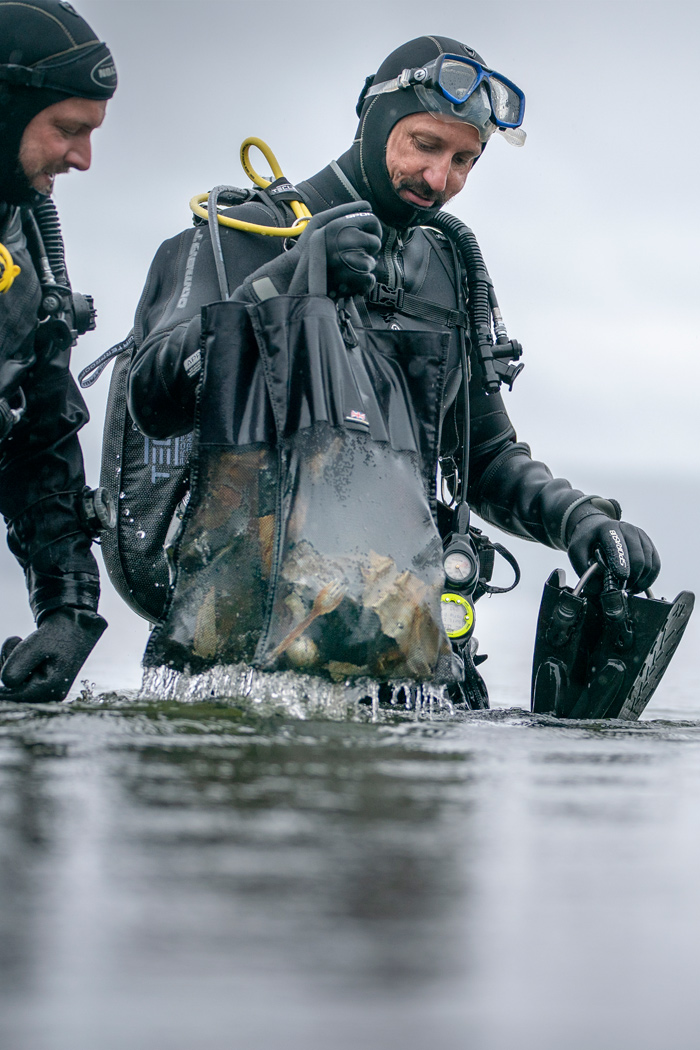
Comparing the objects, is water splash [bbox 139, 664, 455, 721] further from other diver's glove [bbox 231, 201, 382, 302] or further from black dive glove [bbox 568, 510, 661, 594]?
other diver's glove [bbox 231, 201, 382, 302]

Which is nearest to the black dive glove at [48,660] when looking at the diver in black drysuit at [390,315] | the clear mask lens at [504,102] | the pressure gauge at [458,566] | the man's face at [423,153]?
the diver in black drysuit at [390,315]

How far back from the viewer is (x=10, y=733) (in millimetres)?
1526

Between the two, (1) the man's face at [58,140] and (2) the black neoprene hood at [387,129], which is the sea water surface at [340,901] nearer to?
(1) the man's face at [58,140]

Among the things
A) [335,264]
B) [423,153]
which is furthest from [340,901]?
[423,153]

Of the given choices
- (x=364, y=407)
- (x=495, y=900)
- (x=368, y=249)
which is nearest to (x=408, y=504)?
(x=364, y=407)

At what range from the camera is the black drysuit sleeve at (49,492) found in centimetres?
274

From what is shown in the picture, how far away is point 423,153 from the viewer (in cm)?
288

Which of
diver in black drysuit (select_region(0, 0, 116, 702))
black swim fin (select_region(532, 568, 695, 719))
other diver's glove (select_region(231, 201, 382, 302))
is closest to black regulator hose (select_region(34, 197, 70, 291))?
diver in black drysuit (select_region(0, 0, 116, 702))

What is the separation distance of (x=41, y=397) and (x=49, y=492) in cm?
24

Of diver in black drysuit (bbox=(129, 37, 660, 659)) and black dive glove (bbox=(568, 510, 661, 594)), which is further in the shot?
black dive glove (bbox=(568, 510, 661, 594))

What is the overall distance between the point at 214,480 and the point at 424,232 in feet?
4.32

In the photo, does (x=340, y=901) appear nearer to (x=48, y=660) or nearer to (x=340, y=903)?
(x=340, y=903)

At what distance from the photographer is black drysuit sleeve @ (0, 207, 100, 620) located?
108 inches

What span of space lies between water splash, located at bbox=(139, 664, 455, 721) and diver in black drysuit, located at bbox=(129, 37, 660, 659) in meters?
0.65
